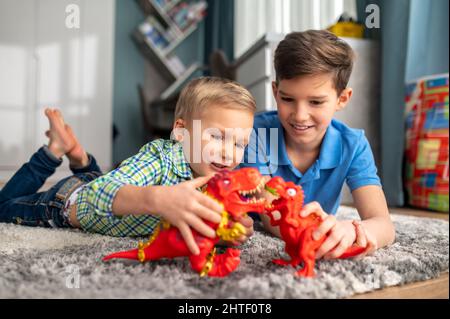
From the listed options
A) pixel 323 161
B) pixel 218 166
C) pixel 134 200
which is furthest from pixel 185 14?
pixel 134 200

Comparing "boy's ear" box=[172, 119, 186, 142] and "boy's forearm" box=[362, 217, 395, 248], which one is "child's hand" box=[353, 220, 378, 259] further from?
"boy's ear" box=[172, 119, 186, 142]

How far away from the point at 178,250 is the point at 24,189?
71 cm

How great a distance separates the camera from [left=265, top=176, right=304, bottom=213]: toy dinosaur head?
57cm

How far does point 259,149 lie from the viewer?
0.98 metres

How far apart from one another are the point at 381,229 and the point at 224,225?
38cm

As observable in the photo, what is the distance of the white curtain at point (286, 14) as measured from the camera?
159 cm

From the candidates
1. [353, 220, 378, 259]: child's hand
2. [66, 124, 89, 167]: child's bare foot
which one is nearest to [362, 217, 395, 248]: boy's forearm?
[353, 220, 378, 259]: child's hand

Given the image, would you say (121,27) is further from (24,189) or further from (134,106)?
(24,189)

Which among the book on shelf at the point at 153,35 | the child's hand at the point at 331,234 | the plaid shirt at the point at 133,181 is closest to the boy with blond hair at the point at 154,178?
the plaid shirt at the point at 133,181

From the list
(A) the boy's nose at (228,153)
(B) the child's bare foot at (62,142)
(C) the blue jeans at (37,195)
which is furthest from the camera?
(B) the child's bare foot at (62,142)

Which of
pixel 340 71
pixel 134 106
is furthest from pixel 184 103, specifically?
pixel 134 106

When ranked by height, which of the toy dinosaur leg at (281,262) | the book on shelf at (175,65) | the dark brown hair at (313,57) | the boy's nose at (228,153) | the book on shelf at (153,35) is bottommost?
the toy dinosaur leg at (281,262)

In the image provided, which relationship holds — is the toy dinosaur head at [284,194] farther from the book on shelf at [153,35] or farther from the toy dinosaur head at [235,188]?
the book on shelf at [153,35]

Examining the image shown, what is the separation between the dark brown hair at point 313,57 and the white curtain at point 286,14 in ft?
1.51
